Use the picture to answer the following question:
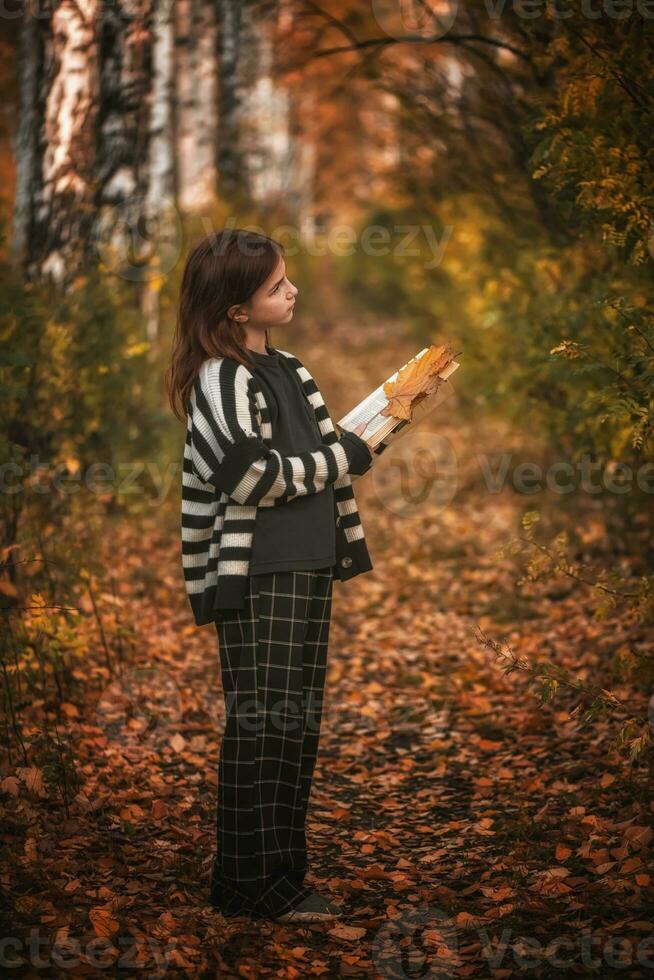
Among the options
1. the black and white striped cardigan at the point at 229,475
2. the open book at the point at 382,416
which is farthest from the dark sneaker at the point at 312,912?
the open book at the point at 382,416

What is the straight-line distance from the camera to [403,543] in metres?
8.19

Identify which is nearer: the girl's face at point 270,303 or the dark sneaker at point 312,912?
the girl's face at point 270,303

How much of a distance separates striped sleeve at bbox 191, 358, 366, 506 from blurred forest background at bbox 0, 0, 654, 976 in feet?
3.36

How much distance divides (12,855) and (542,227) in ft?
16.1

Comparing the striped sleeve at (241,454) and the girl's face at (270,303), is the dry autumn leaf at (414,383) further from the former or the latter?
the girl's face at (270,303)

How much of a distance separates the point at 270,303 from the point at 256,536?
0.73 m

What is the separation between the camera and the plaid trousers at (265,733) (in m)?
3.12

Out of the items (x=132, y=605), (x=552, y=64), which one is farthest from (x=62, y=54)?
(x=132, y=605)

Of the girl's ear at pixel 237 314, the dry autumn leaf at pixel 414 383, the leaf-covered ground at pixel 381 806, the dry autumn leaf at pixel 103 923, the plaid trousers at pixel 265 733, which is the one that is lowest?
the leaf-covered ground at pixel 381 806

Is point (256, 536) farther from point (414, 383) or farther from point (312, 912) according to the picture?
point (312, 912)

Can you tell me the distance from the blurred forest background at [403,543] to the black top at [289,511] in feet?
3.14

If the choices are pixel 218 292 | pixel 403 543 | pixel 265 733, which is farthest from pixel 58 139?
pixel 265 733

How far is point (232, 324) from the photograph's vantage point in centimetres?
313

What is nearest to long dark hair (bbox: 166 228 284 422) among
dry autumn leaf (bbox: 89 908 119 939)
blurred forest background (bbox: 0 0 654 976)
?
blurred forest background (bbox: 0 0 654 976)
